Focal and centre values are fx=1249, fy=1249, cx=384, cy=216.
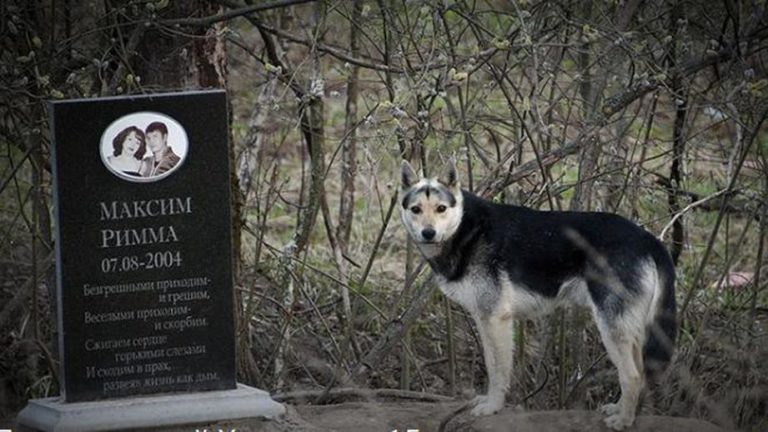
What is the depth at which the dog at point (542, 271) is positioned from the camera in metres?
7.51

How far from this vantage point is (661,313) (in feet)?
25.0

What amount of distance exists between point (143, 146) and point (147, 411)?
1654 mm

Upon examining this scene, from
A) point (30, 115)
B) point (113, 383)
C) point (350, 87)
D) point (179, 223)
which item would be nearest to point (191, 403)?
point (113, 383)

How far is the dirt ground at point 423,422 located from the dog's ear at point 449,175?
1.48 m

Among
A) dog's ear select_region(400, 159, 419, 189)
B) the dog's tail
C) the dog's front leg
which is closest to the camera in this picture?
the dog's tail

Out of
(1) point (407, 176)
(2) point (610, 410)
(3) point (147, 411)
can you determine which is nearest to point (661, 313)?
(2) point (610, 410)

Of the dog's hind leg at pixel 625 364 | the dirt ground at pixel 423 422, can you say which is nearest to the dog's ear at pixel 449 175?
the dog's hind leg at pixel 625 364

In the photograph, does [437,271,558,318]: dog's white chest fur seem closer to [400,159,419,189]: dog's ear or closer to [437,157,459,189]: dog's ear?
[437,157,459,189]: dog's ear

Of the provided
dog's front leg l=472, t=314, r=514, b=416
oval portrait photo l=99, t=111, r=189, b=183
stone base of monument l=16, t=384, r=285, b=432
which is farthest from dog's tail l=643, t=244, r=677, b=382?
oval portrait photo l=99, t=111, r=189, b=183

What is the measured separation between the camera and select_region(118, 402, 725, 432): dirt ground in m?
7.68

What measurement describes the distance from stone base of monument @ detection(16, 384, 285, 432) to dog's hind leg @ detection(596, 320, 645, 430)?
2.12 m

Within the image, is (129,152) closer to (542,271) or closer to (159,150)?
(159,150)

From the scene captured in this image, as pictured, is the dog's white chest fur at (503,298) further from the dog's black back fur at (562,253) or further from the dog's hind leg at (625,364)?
the dog's hind leg at (625,364)

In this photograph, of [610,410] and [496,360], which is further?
[496,360]
